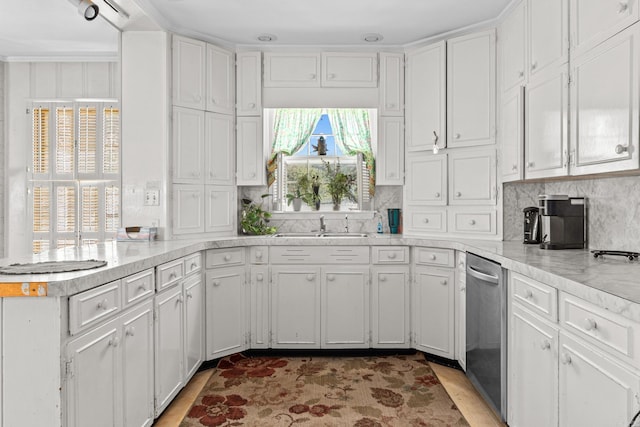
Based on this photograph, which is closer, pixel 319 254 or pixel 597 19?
pixel 597 19

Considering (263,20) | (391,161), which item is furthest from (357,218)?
(263,20)

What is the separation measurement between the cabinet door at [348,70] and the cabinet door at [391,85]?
81mm

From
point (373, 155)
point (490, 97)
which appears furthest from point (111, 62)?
point (490, 97)

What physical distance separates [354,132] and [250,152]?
1.10 m

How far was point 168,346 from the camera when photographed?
273 centimetres

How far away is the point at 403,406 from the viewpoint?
2.84 metres

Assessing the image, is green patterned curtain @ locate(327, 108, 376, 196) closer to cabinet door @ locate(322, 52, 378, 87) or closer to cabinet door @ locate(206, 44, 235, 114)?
cabinet door @ locate(322, 52, 378, 87)

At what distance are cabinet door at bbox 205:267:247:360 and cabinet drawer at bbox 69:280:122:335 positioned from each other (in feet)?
4.89

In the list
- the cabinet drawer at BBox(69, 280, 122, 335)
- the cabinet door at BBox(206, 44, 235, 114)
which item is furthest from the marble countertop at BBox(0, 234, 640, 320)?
the cabinet door at BBox(206, 44, 235, 114)

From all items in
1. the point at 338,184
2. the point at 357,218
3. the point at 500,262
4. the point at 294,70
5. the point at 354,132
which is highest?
the point at 294,70

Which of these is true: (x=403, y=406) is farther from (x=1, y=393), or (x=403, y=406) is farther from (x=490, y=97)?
(x=490, y=97)

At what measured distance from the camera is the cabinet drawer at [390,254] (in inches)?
147

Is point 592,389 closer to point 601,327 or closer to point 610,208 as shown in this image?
point 601,327

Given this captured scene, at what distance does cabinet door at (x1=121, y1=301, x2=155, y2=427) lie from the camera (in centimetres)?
215
